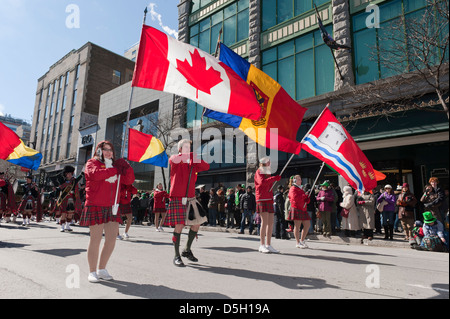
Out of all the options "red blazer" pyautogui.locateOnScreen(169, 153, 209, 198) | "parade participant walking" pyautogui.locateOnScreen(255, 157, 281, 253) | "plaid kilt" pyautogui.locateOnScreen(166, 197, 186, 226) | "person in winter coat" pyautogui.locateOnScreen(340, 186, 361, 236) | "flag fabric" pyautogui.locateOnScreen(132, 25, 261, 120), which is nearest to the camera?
"plaid kilt" pyautogui.locateOnScreen(166, 197, 186, 226)

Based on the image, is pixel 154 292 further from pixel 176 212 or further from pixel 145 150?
pixel 145 150

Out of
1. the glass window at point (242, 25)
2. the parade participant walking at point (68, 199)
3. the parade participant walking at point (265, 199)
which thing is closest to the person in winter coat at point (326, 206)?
the parade participant walking at point (265, 199)

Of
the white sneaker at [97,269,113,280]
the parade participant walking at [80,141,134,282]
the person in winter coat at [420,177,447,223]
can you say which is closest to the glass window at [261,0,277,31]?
the person in winter coat at [420,177,447,223]

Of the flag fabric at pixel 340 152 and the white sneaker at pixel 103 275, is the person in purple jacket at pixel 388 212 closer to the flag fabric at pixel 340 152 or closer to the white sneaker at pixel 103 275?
the flag fabric at pixel 340 152

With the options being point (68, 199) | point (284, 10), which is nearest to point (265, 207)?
point (68, 199)

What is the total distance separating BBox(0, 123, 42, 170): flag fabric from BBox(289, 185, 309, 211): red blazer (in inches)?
339

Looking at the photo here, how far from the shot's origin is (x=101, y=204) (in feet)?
13.2

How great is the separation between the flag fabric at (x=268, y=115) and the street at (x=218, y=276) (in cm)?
250

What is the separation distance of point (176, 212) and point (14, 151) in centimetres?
814

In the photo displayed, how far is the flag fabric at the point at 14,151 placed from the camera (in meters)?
9.33

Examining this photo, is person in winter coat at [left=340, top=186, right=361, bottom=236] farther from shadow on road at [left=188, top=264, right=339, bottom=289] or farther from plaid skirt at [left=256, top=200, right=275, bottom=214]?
shadow on road at [left=188, top=264, right=339, bottom=289]

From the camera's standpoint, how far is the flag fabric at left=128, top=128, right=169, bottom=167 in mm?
8891

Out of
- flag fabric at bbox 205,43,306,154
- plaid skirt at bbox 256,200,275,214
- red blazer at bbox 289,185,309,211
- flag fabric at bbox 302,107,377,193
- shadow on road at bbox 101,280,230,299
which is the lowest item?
shadow on road at bbox 101,280,230,299
